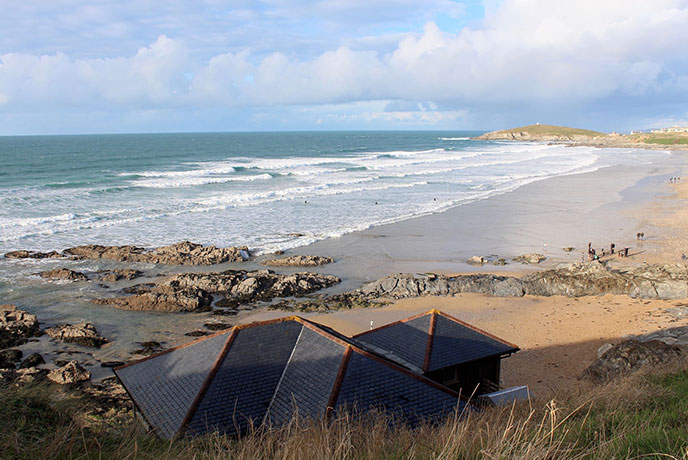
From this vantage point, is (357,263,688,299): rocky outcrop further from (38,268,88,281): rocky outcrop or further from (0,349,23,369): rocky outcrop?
(38,268,88,281): rocky outcrop

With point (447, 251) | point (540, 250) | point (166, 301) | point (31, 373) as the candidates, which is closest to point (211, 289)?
point (166, 301)

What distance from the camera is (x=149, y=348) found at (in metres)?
16.6

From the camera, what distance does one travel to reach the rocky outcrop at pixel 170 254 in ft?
84.9

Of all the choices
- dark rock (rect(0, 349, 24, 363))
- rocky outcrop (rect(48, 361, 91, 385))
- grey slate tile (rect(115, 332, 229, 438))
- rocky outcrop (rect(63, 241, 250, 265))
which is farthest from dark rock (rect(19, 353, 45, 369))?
rocky outcrop (rect(63, 241, 250, 265))

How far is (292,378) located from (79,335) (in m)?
10.4

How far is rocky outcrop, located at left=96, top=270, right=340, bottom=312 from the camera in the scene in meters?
20.1

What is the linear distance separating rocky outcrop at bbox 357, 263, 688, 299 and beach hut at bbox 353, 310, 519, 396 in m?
8.44

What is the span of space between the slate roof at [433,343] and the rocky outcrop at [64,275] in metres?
15.8

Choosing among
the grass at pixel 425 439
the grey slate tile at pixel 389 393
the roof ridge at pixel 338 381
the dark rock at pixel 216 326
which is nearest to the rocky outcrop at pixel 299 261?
the dark rock at pixel 216 326

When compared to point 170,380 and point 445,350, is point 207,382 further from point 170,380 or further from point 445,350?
point 445,350

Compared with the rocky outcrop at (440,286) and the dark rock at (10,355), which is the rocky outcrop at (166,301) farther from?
the rocky outcrop at (440,286)

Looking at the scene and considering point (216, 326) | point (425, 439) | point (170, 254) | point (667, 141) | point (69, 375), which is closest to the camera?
point (425, 439)

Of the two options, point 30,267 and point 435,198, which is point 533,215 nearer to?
point 435,198

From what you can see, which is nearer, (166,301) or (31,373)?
(31,373)
